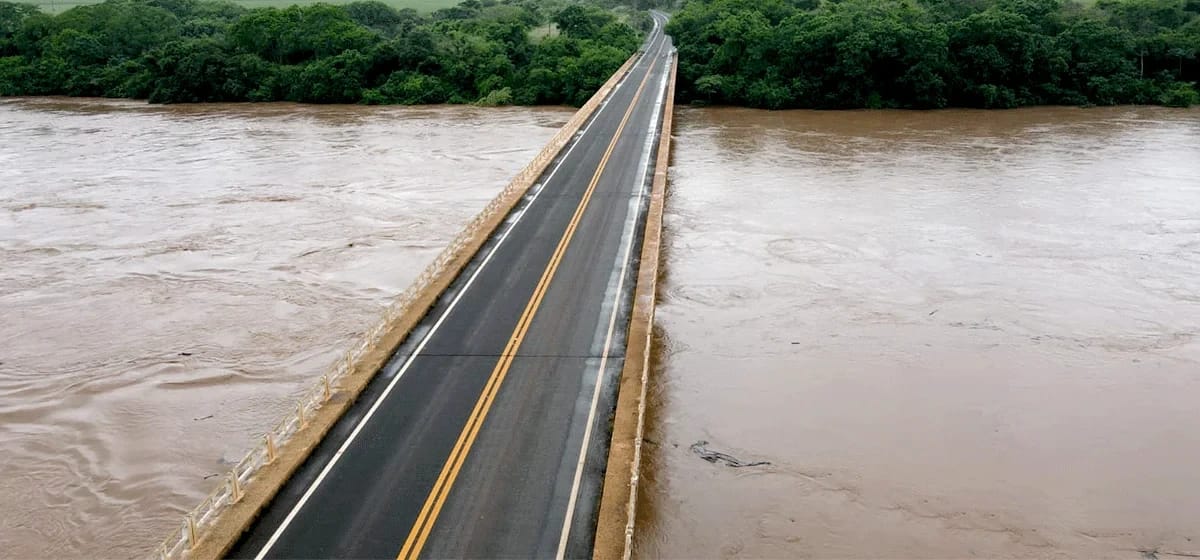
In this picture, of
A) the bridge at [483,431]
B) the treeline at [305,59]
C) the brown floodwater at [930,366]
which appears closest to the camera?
the bridge at [483,431]

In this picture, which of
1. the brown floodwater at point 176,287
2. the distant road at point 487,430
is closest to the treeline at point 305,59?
the brown floodwater at point 176,287

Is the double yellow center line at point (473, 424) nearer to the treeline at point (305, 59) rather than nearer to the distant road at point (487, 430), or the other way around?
the distant road at point (487, 430)

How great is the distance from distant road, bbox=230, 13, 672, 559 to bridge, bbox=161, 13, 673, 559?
0.03 metres

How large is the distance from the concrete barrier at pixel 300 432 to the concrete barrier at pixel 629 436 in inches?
191

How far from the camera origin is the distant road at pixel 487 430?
13.4 metres

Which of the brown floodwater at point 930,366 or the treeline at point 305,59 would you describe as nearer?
the brown floodwater at point 930,366

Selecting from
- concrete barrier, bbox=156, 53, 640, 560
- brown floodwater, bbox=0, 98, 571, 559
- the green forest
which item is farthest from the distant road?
the green forest

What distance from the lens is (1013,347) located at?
23.0 meters

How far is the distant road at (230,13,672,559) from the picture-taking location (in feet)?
44.1

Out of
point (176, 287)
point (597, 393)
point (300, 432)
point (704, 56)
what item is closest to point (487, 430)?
point (597, 393)

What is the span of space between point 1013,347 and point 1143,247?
1097 cm

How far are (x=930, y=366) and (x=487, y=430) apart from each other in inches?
438

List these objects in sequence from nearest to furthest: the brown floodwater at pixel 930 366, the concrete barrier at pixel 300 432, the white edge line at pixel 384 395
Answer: the concrete barrier at pixel 300 432, the white edge line at pixel 384 395, the brown floodwater at pixel 930 366

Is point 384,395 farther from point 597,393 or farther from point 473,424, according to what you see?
point 597,393
